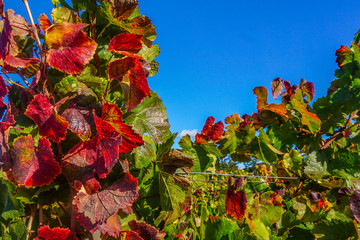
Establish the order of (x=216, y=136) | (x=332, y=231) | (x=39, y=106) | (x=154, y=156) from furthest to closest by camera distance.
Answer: (x=216, y=136) < (x=332, y=231) < (x=154, y=156) < (x=39, y=106)

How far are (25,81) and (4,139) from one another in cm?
14

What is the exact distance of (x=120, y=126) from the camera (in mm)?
586

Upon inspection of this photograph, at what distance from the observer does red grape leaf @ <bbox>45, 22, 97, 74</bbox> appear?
21.5 inches

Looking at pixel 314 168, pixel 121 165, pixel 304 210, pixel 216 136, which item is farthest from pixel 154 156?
pixel 304 210

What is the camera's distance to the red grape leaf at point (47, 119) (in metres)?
0.52

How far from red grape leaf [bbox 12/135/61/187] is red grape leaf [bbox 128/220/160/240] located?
0.26 metres

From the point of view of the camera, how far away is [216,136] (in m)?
1.40

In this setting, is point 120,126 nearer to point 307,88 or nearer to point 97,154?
point 97,154

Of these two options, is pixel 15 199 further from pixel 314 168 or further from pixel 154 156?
pixel 314 168

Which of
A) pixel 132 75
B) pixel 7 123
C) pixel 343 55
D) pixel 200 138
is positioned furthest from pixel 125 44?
pixel 343 55

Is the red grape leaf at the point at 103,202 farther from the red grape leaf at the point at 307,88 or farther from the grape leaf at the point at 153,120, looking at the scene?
the red grape leaf at the point at 307,88

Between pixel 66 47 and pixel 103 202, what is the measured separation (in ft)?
1.01

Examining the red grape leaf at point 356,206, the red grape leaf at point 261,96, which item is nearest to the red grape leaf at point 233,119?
the red grape leaf at point 261,96

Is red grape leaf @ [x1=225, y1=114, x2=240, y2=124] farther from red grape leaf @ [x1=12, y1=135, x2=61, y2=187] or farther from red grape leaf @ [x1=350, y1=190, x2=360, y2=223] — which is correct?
red grape leaf @ [x1=12, y1=135, x2=61, y2=187]
